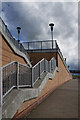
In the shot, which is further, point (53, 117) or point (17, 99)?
point (53, 117)

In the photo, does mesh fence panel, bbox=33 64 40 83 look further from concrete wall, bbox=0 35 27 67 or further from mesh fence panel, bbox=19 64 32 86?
concrete wall, bbox=0 35 27 67

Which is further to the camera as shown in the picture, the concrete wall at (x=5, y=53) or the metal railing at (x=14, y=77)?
the concrete wall at (x=5, y=53)

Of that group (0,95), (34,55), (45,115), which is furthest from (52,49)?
(0,95)

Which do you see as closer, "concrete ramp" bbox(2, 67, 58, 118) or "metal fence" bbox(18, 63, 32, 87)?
"concrete ramp" bbox(2, 67, 58, 118)

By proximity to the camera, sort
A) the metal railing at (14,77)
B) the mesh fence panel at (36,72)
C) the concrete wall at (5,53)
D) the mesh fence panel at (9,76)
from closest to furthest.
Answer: the metal railing at (14,77) < the mesh fence panel at (9,76) < the mesh fence panel at (36,72) < the concrete wall at (5,53)

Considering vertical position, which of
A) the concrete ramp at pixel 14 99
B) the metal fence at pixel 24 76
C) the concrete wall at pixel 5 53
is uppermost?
the concrete wall at pixel 5 53

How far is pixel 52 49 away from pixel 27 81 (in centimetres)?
985

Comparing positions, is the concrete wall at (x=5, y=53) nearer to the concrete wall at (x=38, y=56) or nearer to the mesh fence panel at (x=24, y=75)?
the mesh fence panel at (x=24, y=75)

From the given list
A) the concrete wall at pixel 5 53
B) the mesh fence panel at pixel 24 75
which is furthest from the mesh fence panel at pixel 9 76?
the concrete wall at pixel 5 53

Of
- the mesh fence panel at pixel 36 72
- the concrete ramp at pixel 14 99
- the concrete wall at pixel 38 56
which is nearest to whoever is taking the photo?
the concrete ramp at pixel 14 99

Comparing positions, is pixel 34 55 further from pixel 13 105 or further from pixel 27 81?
→ pixel 13 105

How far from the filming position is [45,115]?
472 cm

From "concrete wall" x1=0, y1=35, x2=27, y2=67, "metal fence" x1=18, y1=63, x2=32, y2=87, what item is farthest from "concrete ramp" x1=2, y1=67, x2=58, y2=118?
"concrete wall" x1=0, y1=35, x2=27, y2=67

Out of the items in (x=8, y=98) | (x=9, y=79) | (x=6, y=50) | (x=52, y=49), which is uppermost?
(x=52, y=49)
